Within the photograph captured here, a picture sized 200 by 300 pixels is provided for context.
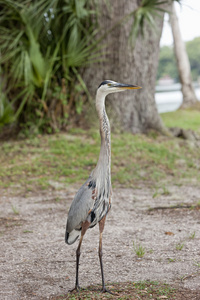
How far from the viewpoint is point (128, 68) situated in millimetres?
8898

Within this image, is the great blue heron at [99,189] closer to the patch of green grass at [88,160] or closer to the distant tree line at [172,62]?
the patch of green grass at [88,160]

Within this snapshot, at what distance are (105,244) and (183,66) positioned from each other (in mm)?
13552

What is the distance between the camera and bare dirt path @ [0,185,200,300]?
11.0 feet

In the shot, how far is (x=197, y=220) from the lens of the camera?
4.90 meters

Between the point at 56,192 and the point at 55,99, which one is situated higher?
the point at 55,99

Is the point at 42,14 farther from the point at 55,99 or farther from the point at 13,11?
the point at 55,99

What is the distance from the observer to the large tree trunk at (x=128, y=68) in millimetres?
8680

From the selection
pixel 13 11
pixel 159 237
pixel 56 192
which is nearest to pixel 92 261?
pixel 159 237

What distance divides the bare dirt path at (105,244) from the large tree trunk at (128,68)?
3.18 meters

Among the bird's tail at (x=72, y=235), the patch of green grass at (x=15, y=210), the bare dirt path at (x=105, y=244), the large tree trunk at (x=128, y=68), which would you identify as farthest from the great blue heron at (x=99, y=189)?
the large tree trunk at (x=128, y=68)

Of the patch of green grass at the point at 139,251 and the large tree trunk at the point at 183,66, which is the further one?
the large tree trunk at the point at 183,66

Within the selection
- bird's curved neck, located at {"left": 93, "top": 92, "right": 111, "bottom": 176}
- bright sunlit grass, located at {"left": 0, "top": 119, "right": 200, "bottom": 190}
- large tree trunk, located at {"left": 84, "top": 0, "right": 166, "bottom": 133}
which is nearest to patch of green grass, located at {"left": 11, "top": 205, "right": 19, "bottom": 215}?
bright sunlit grass, located at {"left": 0, "top": 119, "right": 200, "bottom": 190}

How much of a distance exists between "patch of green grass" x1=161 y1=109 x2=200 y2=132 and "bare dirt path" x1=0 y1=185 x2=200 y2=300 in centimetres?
661

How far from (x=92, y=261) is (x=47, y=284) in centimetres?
60
